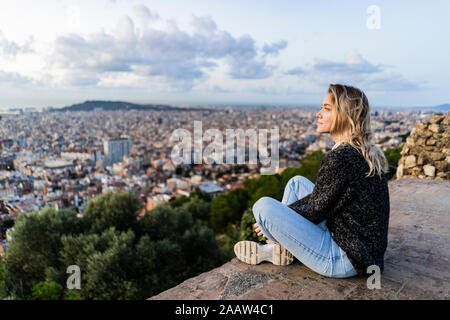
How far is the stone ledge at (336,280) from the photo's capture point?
1383mm

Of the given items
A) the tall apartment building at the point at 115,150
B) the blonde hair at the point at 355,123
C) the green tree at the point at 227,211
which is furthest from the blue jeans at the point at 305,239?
the tall apartment building at the point at 115,150

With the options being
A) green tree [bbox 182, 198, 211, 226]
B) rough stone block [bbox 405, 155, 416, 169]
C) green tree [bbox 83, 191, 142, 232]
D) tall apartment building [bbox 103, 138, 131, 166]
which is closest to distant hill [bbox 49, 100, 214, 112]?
tall apartment building [bbox 103, 138, 131, 166]

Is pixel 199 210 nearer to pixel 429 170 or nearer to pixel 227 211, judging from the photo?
pixel 227 211

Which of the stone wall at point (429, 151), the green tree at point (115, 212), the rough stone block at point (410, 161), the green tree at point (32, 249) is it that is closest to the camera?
the stone wall at point (429, 151)

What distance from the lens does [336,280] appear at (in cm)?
149

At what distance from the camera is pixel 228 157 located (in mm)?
26406

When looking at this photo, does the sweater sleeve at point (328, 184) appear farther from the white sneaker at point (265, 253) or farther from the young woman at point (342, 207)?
the white sneaker at point (265, 253)

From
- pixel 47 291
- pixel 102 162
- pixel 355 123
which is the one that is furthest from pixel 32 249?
pixel 102 162

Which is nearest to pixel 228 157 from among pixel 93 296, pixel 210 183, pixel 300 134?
pixel 210 183

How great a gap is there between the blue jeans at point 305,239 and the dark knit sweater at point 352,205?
40 millimetres

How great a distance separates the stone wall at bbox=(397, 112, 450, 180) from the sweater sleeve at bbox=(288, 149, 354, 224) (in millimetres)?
3614

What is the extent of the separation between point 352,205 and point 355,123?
37cm

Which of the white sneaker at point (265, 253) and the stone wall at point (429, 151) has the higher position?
the stone wall at point (429, 151)

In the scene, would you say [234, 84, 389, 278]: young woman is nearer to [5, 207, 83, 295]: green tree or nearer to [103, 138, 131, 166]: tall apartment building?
[5, 207, 83, 295]: green tree
